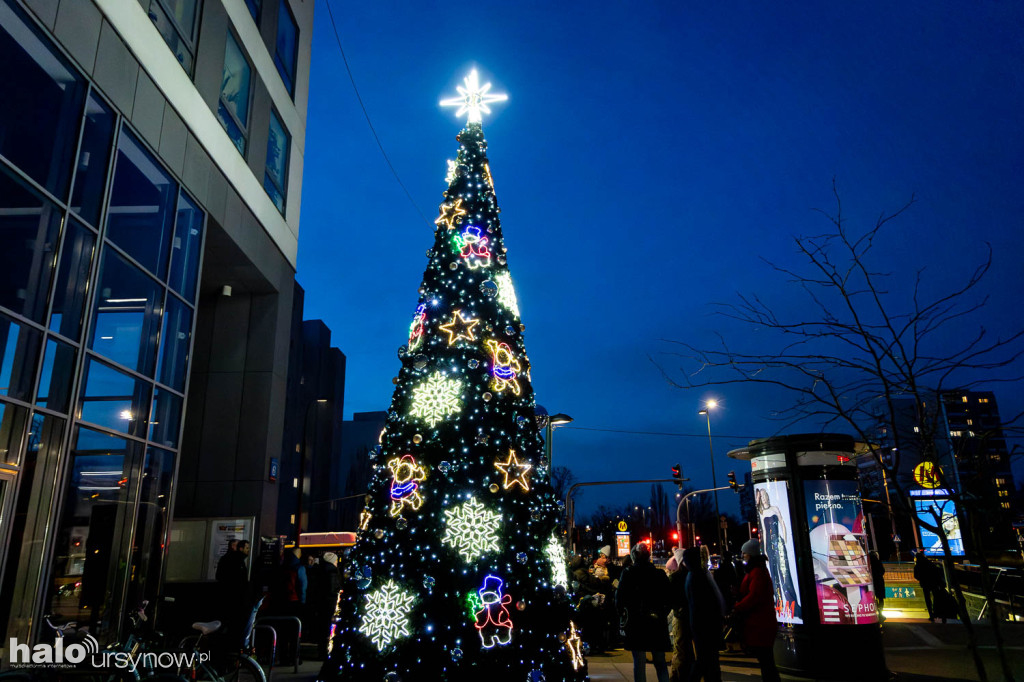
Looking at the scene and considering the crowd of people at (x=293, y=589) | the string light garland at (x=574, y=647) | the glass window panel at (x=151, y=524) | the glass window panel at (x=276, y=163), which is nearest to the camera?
the string light garland at (x=574, y=647)

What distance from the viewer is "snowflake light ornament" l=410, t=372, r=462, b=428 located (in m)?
7.32

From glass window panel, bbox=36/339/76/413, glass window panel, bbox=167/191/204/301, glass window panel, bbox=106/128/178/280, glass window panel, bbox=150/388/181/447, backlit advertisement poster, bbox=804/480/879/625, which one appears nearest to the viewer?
glass window panel, bbox=36/339/76/413

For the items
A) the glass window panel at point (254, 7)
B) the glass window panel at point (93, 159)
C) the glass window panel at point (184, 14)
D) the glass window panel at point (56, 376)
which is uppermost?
the glass window panel at point (254, 7)

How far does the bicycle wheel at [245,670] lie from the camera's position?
24.1 feet

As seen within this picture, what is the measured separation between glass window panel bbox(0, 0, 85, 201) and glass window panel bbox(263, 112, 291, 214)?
7.49 meters

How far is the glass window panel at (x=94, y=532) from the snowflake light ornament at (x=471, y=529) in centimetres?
593

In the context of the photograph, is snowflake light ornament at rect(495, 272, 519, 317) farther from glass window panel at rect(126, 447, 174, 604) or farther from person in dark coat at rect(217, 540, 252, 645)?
glass window panel at rect(126, 447, 174, 604)

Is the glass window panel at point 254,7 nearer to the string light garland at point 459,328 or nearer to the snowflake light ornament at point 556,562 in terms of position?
the string light garland at point 459,328

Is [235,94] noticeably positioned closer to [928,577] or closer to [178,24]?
[178,24]

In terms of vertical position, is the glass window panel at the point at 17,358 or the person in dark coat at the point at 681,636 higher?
the glass window panel at the point at 17,358

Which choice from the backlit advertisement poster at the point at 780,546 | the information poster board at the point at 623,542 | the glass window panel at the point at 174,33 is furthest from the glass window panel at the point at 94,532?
the information poster board at the point at 623,542

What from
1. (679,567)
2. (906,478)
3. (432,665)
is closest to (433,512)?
(432,665)

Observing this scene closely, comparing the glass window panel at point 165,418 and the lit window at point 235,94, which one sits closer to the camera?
the glass window panel at point 165,418

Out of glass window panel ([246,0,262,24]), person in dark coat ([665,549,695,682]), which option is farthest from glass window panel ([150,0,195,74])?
person in dark coat ([665,549,695,682])
